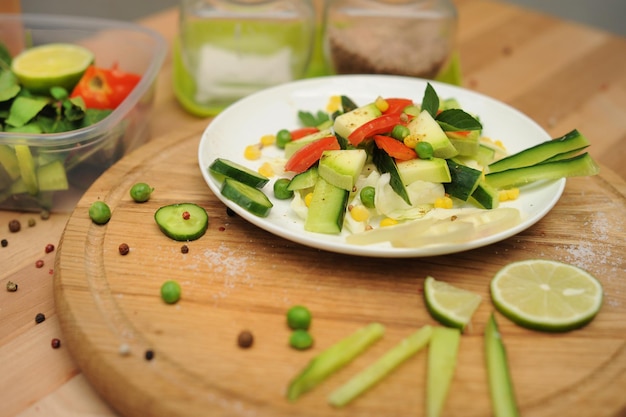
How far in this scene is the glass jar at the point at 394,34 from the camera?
409 cm

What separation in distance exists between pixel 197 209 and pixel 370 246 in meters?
0.85

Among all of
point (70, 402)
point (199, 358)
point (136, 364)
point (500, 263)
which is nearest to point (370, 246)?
point (500, 263)

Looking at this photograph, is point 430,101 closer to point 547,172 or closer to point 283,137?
point 547,172

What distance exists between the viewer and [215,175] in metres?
2.86

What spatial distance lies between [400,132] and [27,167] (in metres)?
1.73

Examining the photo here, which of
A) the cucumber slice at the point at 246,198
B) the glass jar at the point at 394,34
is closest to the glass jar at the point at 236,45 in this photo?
the glass jar at the point at 394,34

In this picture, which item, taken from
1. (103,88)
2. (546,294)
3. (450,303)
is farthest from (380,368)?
(103,88)

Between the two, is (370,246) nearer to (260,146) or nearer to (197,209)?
(197,209)

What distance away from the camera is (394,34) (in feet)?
13.6

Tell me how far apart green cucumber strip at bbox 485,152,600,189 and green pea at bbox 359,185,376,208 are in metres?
0.58

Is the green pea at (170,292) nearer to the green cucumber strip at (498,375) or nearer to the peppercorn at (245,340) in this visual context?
the peppercorn at (245,340)

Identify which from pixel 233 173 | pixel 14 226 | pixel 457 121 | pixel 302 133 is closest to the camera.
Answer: pixel 233 173

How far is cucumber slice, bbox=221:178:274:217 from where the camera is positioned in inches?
103

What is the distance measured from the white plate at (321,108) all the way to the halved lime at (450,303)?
0.47 ft
